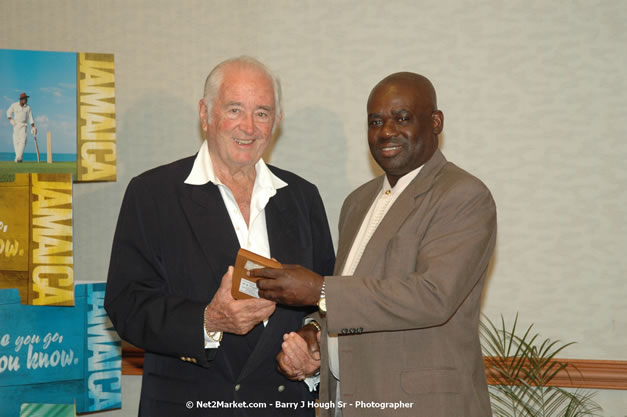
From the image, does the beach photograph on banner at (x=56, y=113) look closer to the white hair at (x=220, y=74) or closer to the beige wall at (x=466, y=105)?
the beige wall at (x=466, y=105)

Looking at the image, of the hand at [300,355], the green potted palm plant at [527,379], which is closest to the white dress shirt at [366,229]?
the hand at [300,355]

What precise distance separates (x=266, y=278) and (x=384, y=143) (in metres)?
0.67

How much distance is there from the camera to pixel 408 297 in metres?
2.02

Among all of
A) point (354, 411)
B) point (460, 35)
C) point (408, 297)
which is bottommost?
point (354, 411)

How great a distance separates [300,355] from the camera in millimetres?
2348

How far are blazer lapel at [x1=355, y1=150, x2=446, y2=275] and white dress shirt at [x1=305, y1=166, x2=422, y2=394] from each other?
0.06 metres

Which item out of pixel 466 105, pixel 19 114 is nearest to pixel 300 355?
pixel 466 105

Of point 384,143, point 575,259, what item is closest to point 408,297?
point 384,143

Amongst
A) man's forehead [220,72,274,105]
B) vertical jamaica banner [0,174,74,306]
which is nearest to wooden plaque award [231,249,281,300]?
man's forehead [220,72,274,105]

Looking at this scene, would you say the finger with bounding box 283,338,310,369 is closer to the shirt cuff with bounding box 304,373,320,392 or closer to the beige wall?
the shirt cuff with bounding box 304,373,320,392

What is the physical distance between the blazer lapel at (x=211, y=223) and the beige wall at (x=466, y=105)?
4.49 feet

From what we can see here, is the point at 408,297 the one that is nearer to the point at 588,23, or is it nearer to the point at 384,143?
the point at 384,143

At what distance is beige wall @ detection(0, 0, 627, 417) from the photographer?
3.42 meters

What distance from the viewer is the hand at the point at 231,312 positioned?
2145mm
